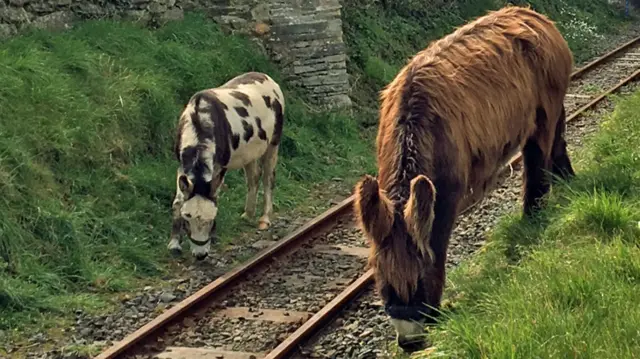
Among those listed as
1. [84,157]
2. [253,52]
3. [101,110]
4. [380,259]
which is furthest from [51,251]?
[253,52]

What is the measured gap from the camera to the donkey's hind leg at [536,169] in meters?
9.29

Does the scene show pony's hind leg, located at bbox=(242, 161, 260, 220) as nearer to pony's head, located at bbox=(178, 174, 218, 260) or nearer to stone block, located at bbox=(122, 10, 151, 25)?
pony's head, located at bbox=(178, 174, 218, 260)

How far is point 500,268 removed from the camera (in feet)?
26.6

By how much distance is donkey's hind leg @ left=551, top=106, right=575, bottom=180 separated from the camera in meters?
9.83

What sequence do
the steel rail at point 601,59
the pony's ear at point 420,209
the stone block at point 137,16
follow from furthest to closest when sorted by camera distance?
1. the steel rail at point 601,59
2. the stone block at point 137,16
3. the pony's ear at point 420,209

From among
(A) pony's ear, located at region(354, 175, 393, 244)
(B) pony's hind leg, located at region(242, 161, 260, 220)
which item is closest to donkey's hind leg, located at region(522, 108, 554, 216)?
(A) pony's ear, located at region(354, 175, 393, 244)

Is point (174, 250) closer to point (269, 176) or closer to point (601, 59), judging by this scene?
point (269, 176)

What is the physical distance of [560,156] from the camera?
9953 mm

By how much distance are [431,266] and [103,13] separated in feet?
27.8

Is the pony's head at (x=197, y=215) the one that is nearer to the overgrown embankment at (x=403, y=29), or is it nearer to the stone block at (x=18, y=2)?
the stone block at (x=18, y=2)

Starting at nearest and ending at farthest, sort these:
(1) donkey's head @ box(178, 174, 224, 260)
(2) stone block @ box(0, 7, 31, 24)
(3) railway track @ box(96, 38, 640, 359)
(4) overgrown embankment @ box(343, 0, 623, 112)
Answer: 1. (3) railway track @ box(96, 38, 640, 359)
2. (1) donkey's head @ box(178, 174, 224, 260)
3. (2) stone block @ box(0, 7, 31, 24)
4. (4) overgrown embankment @ box(343, 0, 623, 112)

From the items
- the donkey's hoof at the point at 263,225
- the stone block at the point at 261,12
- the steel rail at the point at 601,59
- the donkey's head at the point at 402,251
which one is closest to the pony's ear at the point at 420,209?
the donkey's head at the point at 402,251

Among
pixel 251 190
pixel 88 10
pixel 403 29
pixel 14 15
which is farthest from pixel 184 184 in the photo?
pixel 403 29

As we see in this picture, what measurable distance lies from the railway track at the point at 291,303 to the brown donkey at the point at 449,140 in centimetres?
96
